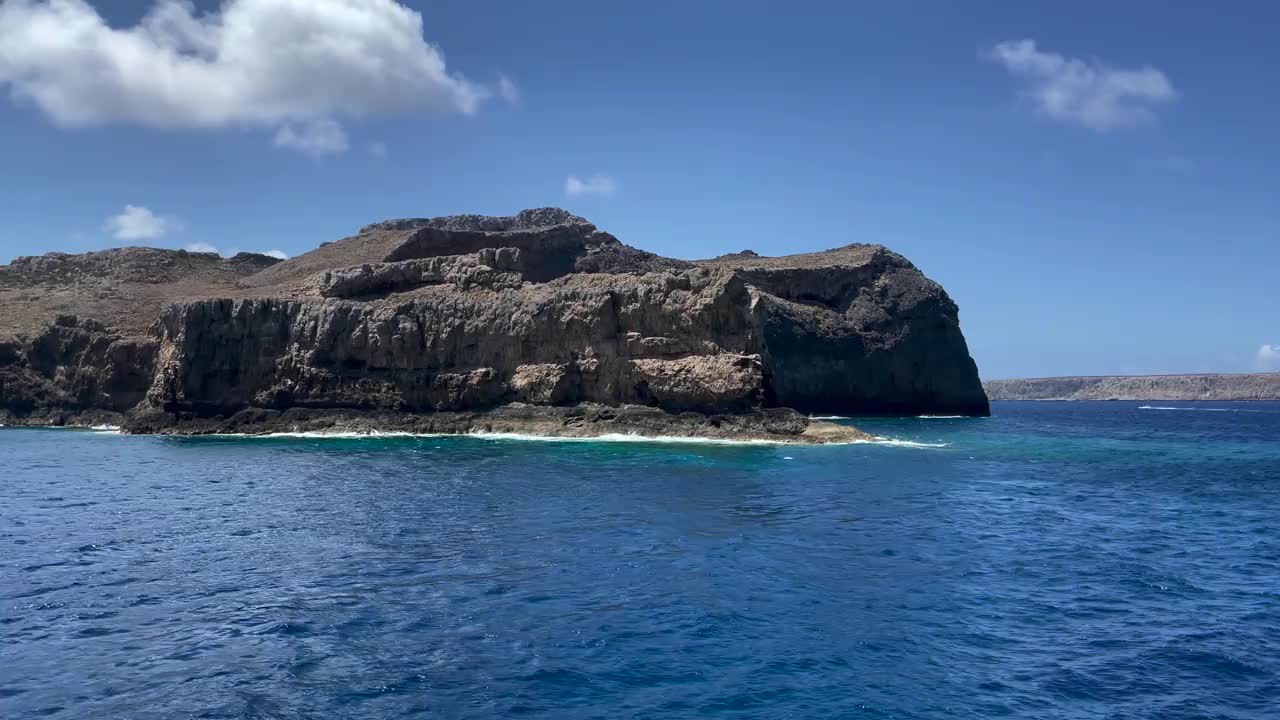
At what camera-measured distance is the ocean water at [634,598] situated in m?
11.9

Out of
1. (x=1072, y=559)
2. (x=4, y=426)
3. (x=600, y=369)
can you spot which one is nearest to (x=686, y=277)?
(x=600, y=369)

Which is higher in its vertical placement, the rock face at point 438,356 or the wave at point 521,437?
the rock face at point 438,356

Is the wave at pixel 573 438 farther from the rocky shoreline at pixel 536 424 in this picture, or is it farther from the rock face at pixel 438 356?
the rock face at pixel 438 356

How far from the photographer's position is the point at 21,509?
86.7 ft

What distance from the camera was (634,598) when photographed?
1642 centimetres

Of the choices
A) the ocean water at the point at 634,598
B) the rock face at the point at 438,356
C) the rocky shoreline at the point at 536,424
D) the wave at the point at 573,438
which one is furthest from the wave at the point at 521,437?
the ocean water at the point at 634,598

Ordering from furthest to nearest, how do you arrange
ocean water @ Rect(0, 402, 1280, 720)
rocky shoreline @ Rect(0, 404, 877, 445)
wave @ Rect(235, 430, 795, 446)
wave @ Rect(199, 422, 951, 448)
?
rocky shoreline @ Rect(0, 404, 877, 445), wave @ Rect(235, 430, 795, 446), wave @ Rect(199, 422, 951, 448), ocean water @ Rect(0, 402, 1280, 720)

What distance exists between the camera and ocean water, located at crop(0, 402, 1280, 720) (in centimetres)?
1190

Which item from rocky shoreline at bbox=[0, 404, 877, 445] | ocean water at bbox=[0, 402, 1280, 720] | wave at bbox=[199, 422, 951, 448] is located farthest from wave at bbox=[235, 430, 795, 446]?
ocean water at bbox=[0, 402, 1280, 720]

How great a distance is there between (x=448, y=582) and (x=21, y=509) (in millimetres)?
17508

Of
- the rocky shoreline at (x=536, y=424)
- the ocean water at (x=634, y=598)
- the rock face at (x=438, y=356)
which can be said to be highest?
the rock face at (x=438, y=356)

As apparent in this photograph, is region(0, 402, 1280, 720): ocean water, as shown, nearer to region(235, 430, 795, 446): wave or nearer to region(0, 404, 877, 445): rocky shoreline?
region(235, 430, 795, 446): wave

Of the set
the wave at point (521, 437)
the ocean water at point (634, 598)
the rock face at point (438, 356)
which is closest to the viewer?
the ocean water at point (634, 598)

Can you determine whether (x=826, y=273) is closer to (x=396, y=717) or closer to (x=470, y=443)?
(x=470, y=443)
